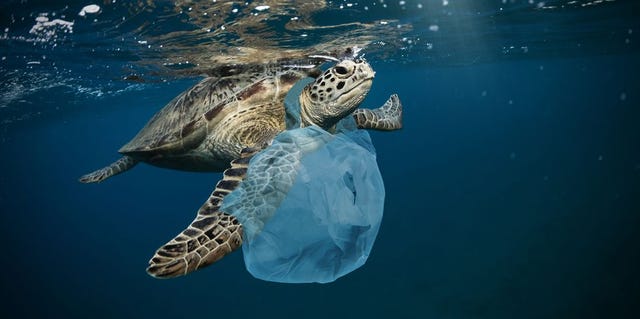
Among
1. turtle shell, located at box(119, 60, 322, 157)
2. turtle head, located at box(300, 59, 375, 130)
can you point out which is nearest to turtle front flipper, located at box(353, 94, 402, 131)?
turtle shell, located at box(119, 60, 322, 157)

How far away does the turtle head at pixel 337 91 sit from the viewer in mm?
2977

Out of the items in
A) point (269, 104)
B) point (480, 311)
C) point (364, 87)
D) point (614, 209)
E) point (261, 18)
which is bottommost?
point (614, 209)

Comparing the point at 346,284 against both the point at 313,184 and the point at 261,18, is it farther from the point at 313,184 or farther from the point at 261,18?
the point at 313,184

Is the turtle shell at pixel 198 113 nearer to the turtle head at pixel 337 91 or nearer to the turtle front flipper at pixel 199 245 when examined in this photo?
the turtle head at pixel 337 91

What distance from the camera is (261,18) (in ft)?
19.5

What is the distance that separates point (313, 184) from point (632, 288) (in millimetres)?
11937

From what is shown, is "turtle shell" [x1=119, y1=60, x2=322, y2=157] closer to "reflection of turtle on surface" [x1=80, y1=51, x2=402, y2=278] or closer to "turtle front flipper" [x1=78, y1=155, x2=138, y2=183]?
"reflection of turtle on surface" [x1=80, y1=51, x2=402, y2=278]

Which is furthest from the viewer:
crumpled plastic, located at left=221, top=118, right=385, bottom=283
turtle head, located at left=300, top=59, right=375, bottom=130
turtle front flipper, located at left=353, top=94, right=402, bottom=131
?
turtle front flipper, located at left=353, top=94, right=402, bottom=131

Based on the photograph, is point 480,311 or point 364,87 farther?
point 480,311

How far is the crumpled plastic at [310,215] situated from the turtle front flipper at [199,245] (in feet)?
0.62

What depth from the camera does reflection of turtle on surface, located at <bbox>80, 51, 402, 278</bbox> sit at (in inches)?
87.0

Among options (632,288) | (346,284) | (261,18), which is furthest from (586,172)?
(261,18)

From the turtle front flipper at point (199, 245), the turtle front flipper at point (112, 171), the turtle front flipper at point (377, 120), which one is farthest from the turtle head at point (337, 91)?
the turtle front flipper at point (112, 171)

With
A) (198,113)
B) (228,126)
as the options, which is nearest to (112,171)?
(198,113)
